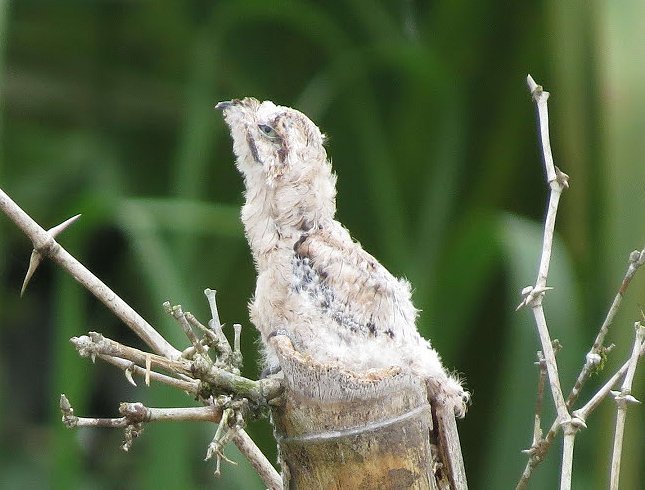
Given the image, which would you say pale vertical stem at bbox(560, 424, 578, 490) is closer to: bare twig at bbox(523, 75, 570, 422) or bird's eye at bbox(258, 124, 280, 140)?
bare twig at bbox(523, 75, 570, 422)

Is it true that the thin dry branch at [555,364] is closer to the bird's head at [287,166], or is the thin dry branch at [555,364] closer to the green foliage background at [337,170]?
the bird's head at [287,166]

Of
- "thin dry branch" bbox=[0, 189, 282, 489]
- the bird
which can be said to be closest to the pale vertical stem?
the bird

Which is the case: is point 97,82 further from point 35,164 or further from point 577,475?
point 577,475

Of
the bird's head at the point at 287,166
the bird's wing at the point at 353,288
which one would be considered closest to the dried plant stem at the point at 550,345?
the bird's wing at the point at 353,288

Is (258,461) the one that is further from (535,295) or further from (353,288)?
(535,295)

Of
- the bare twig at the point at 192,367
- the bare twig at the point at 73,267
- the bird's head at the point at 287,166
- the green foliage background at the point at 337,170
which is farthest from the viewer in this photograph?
the green foliage background at the point at 337,170

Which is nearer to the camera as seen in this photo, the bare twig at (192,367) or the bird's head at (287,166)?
the bare twig at (192,367)

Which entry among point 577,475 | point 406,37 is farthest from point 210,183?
point 577,475
